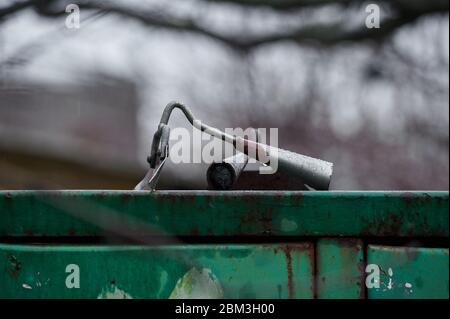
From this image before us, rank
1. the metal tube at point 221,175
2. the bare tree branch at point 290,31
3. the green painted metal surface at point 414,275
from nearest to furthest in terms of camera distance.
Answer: the green painted metal surface at point 414,275, the metal tube at point 221,175, the bare tree branch at point 290,31

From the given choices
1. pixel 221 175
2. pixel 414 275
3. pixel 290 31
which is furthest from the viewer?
pixel 290 31

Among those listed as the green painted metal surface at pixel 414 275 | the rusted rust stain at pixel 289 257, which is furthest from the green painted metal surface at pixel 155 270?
the green painted metal surface at pixel 414 275

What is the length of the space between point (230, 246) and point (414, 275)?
435mm

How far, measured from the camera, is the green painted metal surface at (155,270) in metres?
1.77

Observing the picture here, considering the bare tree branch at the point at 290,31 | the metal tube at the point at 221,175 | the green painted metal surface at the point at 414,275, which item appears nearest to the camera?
the green painted metal surface at the point at 414,275

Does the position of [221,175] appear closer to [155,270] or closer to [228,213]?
[228,213]

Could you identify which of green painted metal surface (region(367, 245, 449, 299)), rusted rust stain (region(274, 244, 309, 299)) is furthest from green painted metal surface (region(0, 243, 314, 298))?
green painted metal surface (region(367, 245, 449, 299))

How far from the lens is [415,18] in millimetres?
4598

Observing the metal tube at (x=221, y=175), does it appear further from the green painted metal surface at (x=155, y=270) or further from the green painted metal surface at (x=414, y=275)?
the green painted metal surface at (x=414, y=275)

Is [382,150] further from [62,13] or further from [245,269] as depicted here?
[245,269]

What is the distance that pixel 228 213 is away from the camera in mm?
1795

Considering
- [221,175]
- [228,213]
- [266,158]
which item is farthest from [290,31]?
[228,213]
